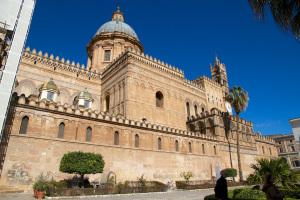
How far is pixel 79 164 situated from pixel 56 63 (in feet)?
58.7

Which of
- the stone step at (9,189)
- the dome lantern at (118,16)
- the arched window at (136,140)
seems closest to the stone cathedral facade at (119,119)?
the arched window at (136,140)

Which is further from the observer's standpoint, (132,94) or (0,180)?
(132,94)

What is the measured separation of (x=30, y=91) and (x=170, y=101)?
661 inches

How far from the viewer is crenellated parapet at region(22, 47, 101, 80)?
89.2 ft

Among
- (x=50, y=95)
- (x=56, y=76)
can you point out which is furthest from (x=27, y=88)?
(x=50, y=95)

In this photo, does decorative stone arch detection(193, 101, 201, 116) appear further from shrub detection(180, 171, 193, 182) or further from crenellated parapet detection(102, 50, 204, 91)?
shrub detection(180, 171, 193, 182)

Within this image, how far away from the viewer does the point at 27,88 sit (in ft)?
84.2

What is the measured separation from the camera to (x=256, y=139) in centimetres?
3659

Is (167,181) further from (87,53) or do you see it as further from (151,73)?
(87,53)

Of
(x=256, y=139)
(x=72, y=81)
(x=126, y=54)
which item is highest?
(x=126, y=54)

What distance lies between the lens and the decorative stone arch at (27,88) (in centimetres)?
2499

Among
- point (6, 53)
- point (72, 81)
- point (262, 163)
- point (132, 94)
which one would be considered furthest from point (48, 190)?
point (72, 81)

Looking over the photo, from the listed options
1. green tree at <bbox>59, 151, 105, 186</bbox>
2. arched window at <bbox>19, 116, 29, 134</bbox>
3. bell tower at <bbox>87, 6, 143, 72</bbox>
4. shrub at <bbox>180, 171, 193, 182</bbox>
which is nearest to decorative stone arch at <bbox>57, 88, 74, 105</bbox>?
bell tower at <bbox>87, 6, 143, 72</bbox>

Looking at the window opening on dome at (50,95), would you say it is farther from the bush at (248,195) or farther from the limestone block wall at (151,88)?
the bush at (248,195)
